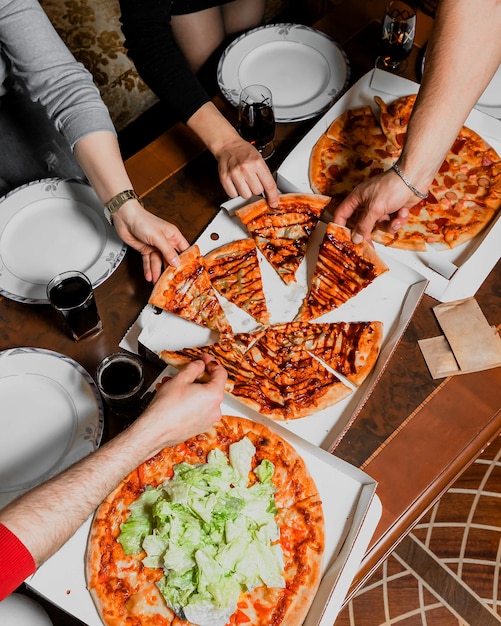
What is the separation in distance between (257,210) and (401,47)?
973 millimetres

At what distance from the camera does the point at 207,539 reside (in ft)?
5.58

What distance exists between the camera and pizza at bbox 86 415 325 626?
1.66 metres

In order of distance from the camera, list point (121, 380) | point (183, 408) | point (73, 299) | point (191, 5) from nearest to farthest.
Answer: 1. point (183, 408)
2. point (121, 380)
3. point (73, 299)
4. point (191, 5)

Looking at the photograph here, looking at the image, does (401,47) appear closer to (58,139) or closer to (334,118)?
(334,118)

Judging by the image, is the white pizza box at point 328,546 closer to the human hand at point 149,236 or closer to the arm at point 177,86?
the human hand at point 149,236

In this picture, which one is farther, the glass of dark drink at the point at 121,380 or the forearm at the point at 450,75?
the forearm at the point at 450,75

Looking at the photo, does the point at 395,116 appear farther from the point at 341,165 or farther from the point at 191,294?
the point at 191,294

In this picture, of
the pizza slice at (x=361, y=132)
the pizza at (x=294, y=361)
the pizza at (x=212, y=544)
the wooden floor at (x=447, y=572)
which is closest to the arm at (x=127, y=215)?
the pizza at (x=294, y=361)

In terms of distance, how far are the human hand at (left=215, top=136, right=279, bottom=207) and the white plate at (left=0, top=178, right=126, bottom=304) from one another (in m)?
0.46

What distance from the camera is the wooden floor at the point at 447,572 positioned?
7.25ft

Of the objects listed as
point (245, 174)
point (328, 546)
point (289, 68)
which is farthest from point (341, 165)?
point (328, 546)

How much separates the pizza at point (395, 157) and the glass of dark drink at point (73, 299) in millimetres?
968

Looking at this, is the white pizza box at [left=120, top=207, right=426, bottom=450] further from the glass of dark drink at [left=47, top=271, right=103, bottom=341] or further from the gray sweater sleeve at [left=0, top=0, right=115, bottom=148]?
the gray sweater sleeve at [left=0, top=0, right=115, bottom=148]

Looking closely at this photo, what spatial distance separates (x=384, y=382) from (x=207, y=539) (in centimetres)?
76
